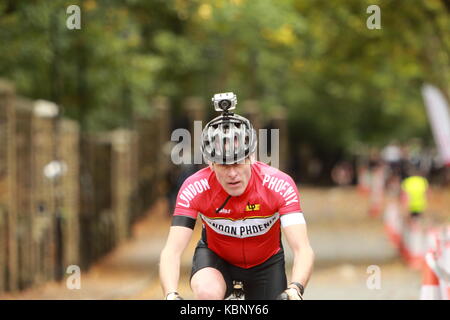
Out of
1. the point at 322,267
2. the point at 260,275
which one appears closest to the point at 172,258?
the point at 260,275

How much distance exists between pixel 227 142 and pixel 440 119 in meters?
24.6

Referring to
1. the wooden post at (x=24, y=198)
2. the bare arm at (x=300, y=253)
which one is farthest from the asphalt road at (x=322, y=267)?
the bare arm at (x=300, y=253)

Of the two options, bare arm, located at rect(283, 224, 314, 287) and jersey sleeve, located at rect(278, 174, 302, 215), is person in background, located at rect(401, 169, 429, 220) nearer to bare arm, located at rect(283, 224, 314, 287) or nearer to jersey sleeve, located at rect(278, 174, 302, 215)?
jersey sleeve, located at rect(278, 174, 302, 215)

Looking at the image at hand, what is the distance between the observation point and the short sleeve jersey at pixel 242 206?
6.50 metres

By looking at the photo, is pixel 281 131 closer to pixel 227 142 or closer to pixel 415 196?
pixel 415 196

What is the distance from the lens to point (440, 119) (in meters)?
30.0

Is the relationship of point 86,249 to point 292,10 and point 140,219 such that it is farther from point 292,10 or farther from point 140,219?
point 140,219

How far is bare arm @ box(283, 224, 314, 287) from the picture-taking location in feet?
19.7

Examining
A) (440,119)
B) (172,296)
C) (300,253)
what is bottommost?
(172,296)

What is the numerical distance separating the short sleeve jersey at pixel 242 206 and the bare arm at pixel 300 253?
13 cm

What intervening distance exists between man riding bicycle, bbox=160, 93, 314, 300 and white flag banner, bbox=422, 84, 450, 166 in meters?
21.7

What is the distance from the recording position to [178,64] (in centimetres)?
4478

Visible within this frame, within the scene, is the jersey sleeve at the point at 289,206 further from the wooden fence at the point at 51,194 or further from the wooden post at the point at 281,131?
the wooden post at the point at 281,131

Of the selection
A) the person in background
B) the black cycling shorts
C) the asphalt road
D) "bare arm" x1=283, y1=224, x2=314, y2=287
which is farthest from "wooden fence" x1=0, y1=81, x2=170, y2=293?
"bare arm" x1=283, y1=224, x2=314, y2=287
